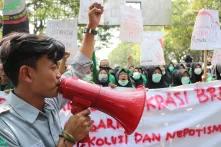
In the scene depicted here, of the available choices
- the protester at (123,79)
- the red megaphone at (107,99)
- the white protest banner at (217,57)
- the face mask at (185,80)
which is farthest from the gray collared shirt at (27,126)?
the white protest banner at (217,57)

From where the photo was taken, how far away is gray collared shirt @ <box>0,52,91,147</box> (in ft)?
5.56

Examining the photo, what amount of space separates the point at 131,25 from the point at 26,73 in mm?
4087

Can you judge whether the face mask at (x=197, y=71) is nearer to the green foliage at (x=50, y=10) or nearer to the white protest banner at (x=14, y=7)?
the white protest banner at (x=14, y=7)

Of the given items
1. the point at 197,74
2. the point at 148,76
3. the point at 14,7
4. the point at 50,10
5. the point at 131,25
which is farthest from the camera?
the point at 50,10

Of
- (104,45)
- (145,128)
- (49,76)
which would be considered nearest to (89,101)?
(49,76)

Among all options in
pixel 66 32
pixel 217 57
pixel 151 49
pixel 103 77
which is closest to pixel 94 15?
pixel 66 32

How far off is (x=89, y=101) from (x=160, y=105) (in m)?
3.09

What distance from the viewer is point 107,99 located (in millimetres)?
1851

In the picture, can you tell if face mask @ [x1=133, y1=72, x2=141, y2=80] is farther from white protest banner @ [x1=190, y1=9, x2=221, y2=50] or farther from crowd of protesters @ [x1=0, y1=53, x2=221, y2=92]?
white protest banner @ [x1=190, y1=9, x2=221, y2=50]

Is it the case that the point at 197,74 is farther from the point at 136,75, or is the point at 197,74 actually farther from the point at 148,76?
the point at 136,75

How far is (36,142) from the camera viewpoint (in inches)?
67.9

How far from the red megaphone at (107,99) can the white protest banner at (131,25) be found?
3724 mm

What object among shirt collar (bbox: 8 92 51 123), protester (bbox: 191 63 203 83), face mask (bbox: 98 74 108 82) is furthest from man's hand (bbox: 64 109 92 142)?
protester (bbox: 191 63 203 83)

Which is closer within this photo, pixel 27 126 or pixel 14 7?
pixel 27 126
